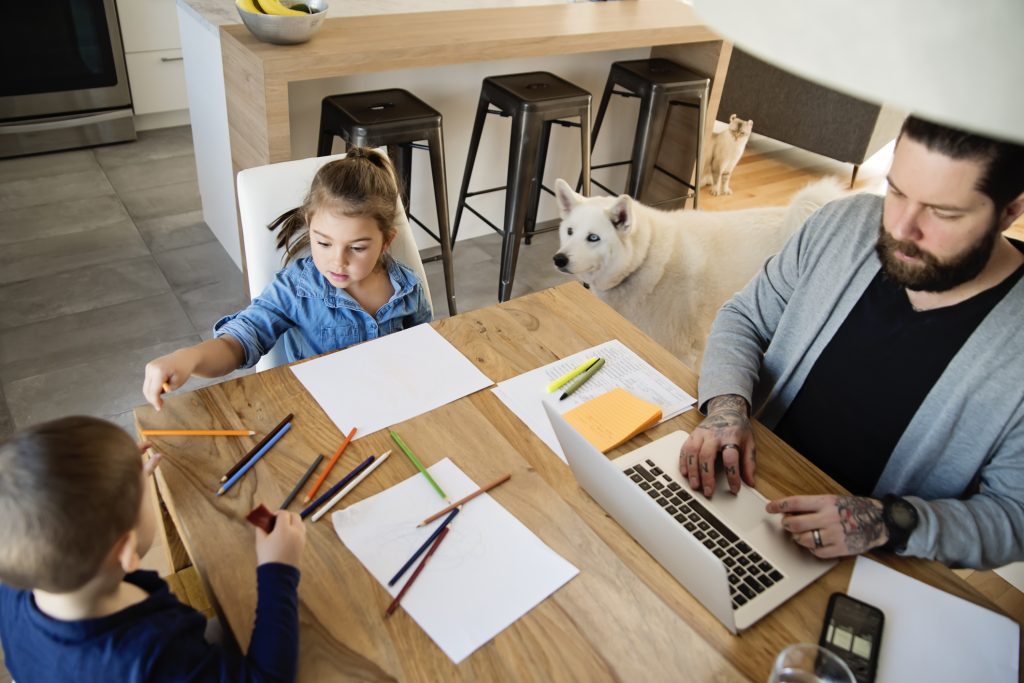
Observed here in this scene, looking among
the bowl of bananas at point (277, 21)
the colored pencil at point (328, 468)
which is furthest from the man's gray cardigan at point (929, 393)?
the bowl of bananas at point (277, 21)

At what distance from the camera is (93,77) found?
3738mm

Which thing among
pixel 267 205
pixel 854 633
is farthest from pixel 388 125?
pixel 854 633

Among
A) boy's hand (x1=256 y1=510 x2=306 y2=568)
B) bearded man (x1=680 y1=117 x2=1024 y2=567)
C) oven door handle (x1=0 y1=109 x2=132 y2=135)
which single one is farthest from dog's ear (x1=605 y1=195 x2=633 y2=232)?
oven door handle (x1=0 y1=109 x2=132 y2=135)

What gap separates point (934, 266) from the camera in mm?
1090

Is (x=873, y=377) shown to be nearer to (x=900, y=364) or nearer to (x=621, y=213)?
(x=900, y=364)

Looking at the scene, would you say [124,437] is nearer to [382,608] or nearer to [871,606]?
[382,608]

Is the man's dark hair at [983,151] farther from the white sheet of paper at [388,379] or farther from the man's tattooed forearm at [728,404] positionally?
the white sheet of paper at [388,379]

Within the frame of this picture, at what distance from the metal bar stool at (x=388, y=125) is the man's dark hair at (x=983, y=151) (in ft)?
5.35

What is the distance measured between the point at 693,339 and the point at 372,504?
1.77 m

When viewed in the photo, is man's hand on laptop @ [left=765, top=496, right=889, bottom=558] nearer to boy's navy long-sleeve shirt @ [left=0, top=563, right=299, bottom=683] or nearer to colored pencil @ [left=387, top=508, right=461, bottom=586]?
colored pencil @ [left=387, top=508, right=461, bottom=586]

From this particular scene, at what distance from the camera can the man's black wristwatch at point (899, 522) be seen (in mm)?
1015

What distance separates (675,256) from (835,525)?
1.60 m

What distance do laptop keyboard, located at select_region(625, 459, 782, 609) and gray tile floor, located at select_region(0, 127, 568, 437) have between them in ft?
5.89

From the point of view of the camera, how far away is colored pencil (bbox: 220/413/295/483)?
1.06 metres
